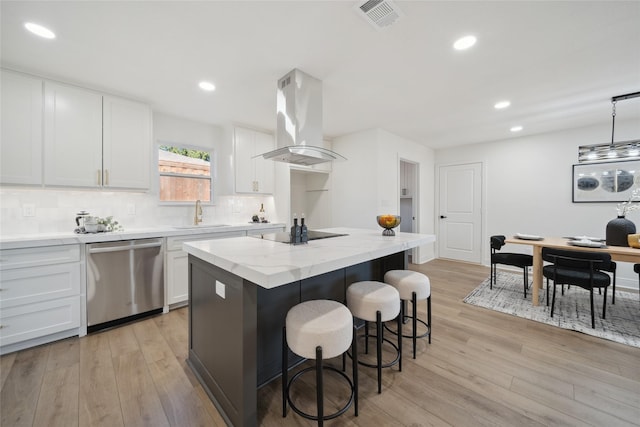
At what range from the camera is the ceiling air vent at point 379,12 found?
155cm

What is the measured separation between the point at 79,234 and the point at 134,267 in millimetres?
586

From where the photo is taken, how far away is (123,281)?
256 centimetres

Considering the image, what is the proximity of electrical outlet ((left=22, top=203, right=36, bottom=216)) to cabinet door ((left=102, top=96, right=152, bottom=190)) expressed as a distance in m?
0.68

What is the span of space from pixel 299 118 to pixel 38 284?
9.02 feet

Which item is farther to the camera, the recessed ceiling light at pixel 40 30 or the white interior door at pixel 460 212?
the white interior door at pixel 460 212

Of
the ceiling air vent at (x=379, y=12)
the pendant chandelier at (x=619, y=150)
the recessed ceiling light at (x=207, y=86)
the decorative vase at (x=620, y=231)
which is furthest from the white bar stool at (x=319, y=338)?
the pendant chandelier at (x=619, y=150)

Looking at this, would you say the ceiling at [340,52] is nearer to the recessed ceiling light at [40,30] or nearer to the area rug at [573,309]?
the recessed ceiling light at [40,30]

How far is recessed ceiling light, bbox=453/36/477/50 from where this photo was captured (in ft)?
6.25

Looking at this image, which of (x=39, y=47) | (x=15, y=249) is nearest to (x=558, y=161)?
(x=39, y=47)

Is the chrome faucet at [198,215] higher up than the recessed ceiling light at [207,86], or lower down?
lower down

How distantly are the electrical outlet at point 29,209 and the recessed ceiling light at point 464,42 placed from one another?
431 cm

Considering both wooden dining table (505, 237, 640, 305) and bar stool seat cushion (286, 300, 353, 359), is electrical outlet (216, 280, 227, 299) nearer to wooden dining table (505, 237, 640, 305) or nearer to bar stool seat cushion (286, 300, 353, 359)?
bar stool seat cushion (286, 300, 353, 359)

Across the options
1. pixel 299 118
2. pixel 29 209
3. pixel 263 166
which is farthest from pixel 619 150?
pixel 29 209

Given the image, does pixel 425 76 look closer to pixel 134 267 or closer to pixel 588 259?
pixel 588 259
